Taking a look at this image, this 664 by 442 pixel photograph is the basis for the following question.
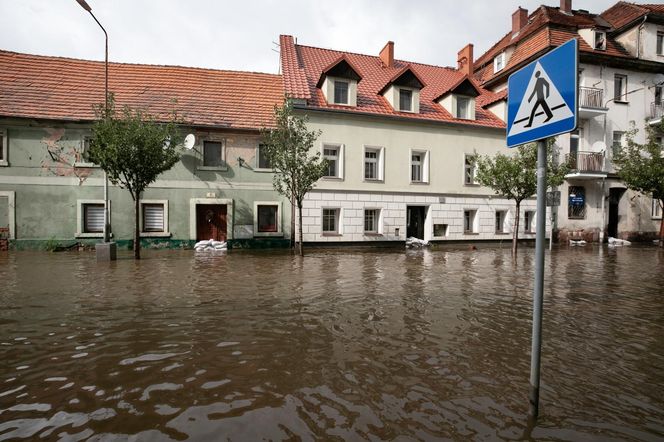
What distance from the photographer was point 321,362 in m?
3.91

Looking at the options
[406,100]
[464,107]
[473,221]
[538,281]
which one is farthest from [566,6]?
[538,281]

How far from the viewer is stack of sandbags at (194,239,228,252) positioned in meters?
16.0

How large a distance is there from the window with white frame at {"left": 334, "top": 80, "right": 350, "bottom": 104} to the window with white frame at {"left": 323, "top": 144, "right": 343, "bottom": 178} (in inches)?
95.0

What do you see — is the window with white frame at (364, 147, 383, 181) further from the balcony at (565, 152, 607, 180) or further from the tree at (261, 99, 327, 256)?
the balcony at (565, 152, 607, 180)

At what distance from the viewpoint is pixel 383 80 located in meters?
21.8

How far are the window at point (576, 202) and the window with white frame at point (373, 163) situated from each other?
1220 centimetres

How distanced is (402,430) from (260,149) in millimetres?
16180

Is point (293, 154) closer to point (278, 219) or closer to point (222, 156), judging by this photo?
point (278, 219)

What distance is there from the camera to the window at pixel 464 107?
20625 mm

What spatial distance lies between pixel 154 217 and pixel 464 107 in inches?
695

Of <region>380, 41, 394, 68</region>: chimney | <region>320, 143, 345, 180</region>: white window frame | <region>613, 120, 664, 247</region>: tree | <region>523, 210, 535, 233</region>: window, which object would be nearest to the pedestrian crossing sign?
<region>320, 143, 345, 180</region>: white window frame

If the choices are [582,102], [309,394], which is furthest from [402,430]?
[582,102]

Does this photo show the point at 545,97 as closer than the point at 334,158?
Yes

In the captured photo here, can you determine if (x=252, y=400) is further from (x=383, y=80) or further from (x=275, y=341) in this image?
(x=383, y=80)
